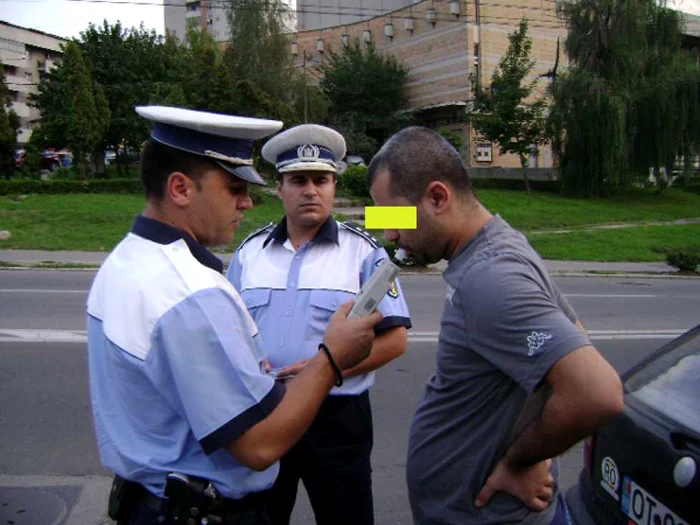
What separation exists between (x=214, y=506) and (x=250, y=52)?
128 feet

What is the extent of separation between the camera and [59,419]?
5004mm

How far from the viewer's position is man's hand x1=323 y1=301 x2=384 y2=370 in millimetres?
1804

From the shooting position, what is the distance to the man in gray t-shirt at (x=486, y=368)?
1591mm

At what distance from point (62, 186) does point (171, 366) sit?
25.5 meters

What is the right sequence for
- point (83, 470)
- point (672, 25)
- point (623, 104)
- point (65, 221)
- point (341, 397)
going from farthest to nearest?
point (672, 25)
point (623, 104)
point (65, 221)
point (83, 470)
point (341, 397)

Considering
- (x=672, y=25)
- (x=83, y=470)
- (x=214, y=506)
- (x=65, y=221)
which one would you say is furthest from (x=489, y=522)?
(x=672, y=25)

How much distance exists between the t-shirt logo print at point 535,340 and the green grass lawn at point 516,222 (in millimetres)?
14934

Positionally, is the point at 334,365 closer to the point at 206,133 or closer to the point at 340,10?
the point at 206,133

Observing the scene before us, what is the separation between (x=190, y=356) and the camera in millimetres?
1560

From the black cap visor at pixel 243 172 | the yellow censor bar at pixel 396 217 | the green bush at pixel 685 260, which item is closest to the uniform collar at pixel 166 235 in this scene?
the black cap visor at pixel 243 172

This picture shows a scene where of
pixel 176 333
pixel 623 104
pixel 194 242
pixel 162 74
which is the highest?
pixel 162 74

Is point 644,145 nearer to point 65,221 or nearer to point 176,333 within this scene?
point 65,221

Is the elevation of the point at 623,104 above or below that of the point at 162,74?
below

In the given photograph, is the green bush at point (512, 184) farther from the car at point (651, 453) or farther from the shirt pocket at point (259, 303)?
the shirt pocket at point (259, 303)
